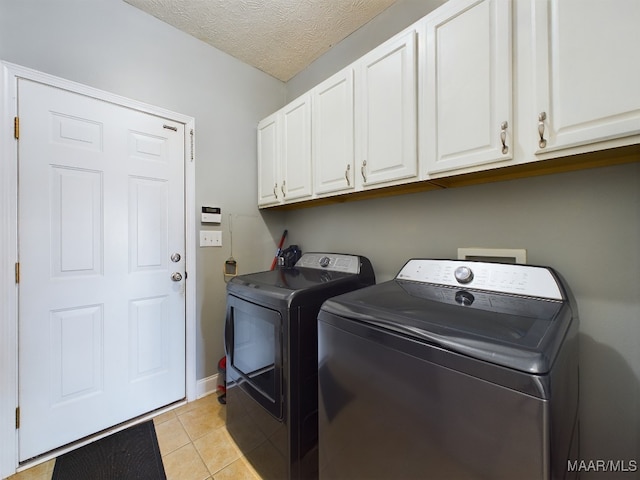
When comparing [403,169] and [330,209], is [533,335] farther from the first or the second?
[330,209]

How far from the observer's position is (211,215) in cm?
203

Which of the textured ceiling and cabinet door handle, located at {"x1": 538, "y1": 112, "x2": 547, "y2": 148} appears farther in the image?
the textured ceiling

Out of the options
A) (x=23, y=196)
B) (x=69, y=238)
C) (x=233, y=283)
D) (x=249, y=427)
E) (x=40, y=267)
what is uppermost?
(x=23, y=196)

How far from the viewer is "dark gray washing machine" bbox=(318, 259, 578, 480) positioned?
559mm

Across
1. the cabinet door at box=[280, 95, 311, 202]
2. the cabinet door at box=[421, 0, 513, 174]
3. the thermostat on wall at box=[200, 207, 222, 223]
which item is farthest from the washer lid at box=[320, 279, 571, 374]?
the thermostat on wall at box=[200, 207, 222, 223]

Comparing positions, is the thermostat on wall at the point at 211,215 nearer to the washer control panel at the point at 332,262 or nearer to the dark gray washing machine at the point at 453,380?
the washer control panel at the point at 332,262

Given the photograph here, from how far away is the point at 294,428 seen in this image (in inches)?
45.4

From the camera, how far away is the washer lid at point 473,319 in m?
0.59

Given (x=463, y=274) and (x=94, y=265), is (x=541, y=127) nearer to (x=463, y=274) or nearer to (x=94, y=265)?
(x=463, y=274)

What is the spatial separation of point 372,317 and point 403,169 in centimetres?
78

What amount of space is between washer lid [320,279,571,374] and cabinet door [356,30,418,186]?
615 millimetres

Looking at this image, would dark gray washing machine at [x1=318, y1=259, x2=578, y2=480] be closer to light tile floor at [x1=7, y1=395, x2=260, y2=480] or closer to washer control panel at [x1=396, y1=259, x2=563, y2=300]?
washer control panel at [x1=396, y1=259, x2=563, y2=300]

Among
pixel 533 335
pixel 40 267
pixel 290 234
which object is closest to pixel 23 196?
pixel 40 267

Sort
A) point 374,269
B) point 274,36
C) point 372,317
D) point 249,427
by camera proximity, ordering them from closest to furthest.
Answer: point 372,317
point 249,427
point 374,269
point 274,36
